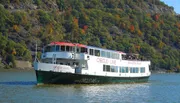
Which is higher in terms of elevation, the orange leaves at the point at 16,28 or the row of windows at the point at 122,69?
the orange leaves at the point at 16,28

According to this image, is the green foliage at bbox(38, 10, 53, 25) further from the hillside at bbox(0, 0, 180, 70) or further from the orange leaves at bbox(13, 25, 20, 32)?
the orange leaves at bbox(13, 25, 20, 32)

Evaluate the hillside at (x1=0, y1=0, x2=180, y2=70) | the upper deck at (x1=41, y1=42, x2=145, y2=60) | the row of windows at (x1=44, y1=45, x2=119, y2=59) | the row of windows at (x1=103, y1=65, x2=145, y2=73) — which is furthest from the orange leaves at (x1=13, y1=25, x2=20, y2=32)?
the upper deck at (x1=41, y1=42, x2=145, y2=60)

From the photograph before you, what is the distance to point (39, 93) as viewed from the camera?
165 ft

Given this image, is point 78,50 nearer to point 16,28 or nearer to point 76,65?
point 76,65

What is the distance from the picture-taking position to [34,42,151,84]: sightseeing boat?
59219 mm

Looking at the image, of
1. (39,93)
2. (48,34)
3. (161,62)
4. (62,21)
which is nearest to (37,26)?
(48,34)

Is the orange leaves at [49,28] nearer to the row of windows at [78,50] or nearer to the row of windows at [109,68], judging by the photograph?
the row of windows at [109,68]

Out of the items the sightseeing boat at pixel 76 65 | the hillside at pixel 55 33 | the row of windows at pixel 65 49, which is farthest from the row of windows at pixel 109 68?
the hillside at pixel 55 33

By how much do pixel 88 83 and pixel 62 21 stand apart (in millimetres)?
128258

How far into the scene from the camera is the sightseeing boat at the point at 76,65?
59.2m

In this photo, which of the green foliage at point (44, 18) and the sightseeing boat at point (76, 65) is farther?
the green foliage at point (44, 18)

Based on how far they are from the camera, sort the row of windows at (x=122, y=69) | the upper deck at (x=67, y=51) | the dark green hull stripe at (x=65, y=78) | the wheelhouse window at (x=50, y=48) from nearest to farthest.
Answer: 1. the dark green hull stripe at (x=65, y=78)
2. the upper deck at (x=67, y=51)
3. the wheelhouse window at (x=50, y=48)
4. the row of windows at (x=122, y=69)

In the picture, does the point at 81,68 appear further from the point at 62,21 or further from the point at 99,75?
the point at 62,21

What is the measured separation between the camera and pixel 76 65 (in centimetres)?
6272
